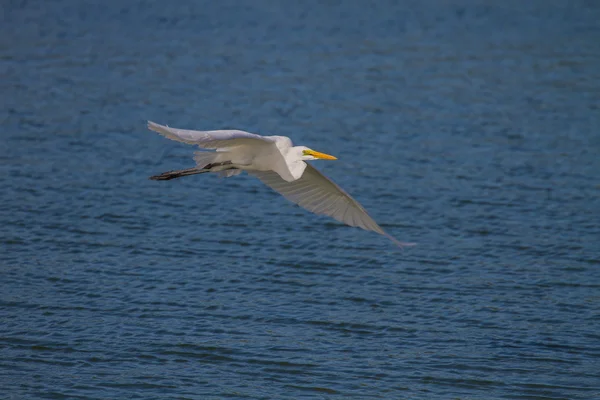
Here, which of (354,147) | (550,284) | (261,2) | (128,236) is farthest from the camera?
(261,2)

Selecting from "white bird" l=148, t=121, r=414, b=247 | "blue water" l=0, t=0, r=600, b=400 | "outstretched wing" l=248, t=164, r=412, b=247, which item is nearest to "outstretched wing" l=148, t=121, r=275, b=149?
"white bird" l=148, t=121, r=414, b=247

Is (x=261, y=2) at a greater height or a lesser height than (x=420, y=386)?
greater

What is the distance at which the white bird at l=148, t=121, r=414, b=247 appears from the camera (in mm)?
8375

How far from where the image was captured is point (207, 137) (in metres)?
7.83

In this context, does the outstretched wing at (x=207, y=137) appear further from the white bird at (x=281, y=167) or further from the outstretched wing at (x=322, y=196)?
the outstretched wing at (x=322, y=196)

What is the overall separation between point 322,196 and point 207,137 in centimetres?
225

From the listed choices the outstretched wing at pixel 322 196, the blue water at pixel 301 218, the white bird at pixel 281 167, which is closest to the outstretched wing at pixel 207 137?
the white bird at pixel 281 167

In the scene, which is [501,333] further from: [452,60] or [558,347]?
[452,60]

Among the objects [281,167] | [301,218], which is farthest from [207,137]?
[301,218]

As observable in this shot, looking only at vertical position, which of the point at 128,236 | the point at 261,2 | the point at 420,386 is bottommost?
the point at 420,386

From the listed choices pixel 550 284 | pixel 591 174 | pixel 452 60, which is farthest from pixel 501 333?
pixel 452 60

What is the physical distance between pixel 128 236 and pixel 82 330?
8.33 ft

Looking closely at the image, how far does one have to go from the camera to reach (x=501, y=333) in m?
10.2

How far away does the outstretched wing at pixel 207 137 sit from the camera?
7.61 meters
